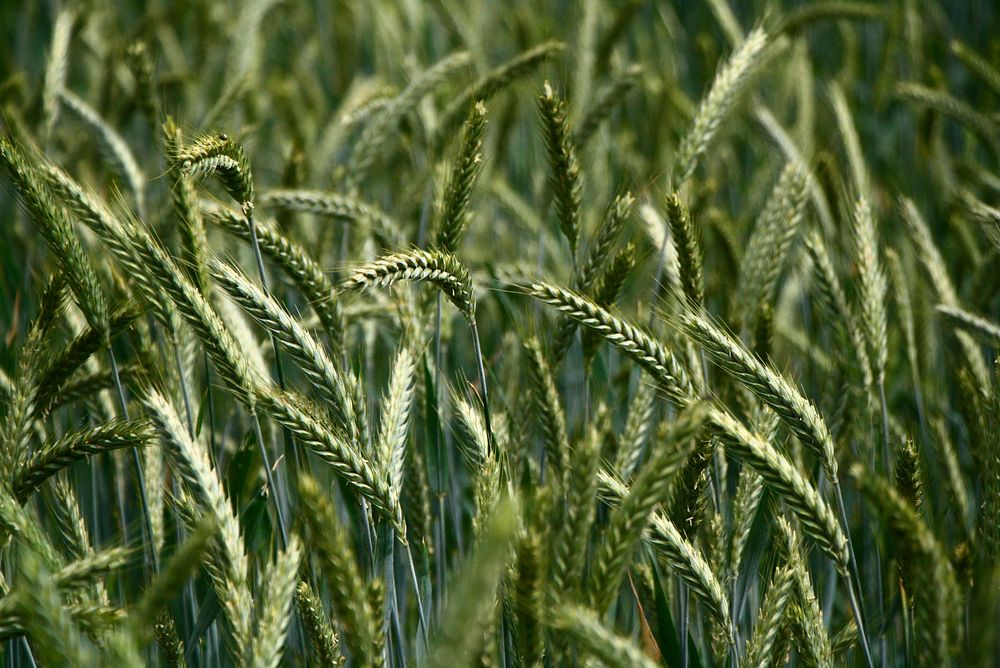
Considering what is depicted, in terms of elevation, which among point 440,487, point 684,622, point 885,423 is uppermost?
point 885,423

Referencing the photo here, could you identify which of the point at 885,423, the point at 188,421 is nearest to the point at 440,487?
the point at 188,421

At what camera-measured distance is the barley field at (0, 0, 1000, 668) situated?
119cm

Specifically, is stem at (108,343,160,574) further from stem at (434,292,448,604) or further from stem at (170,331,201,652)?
stem at (434,292,448,604)

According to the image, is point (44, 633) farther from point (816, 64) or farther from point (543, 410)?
point (816, 64)

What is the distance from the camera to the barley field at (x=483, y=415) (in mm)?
1192

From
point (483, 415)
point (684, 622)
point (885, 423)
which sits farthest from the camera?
point (885, 423)

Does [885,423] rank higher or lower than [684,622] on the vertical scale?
higher

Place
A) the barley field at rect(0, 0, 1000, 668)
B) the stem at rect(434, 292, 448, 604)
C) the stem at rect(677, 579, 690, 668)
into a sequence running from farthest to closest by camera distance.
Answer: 1. the stem at rect(434, 292, 448, 604)
2. the stem at rect(677, 579, 690, 668)
3. the barley field at rect(0, 0, 1000, 668)

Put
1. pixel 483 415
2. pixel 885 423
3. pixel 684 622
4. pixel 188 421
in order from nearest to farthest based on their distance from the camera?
pixel 684 622 → pixel 188 421 → pixel 483 415 → pixel 885 423

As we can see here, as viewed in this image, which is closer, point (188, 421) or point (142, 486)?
point (142, 486)

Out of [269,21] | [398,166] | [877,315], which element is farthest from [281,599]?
[269,21]

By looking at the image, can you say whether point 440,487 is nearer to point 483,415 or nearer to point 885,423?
point 483,415

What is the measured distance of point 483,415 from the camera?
71.3 inches

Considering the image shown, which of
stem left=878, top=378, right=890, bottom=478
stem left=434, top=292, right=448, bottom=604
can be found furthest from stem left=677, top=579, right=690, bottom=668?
stem left=878, top=378, right=890, bottom=478
